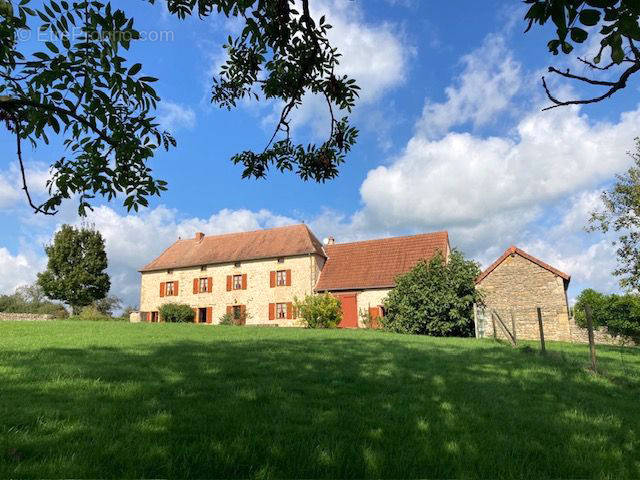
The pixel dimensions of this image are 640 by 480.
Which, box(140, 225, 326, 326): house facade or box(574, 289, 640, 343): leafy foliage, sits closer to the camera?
box(574, 289, 640, 343): leafy foliage

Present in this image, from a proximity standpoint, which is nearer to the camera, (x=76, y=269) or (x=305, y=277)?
(x=305, y=277)

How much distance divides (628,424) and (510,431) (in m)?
1.73

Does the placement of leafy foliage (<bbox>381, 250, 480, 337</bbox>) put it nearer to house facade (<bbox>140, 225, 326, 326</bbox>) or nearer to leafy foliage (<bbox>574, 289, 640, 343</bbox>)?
leafy foliage (<bbox>574, 289, 640, 343</bbox>)

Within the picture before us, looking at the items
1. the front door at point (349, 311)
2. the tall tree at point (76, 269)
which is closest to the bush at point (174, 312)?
the tall tree at point (76, 269)

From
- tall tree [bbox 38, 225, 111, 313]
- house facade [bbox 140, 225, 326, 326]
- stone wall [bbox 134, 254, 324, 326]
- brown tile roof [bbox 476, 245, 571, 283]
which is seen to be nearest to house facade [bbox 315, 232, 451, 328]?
stone wall [bbox 134, 254, 324, 326]

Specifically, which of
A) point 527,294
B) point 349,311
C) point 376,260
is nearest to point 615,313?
point 527,294

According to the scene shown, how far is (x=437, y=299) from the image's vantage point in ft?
81.0

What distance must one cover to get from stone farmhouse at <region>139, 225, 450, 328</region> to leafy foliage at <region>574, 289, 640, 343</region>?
10.5 meters

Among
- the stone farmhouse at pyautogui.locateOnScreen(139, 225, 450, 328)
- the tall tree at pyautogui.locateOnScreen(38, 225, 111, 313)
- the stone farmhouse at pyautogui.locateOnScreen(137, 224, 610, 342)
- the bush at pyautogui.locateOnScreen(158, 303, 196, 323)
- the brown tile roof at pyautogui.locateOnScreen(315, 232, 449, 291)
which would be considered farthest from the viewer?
the tall tree at pyautogui.locateOnScreen(38, 225, 111, 313)

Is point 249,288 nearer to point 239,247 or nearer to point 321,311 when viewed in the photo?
point 239,247

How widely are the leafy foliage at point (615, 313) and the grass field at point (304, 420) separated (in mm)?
23885

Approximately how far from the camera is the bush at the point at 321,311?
27.4m

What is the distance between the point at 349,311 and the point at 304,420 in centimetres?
2851

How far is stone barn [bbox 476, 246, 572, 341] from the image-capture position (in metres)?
25.5
